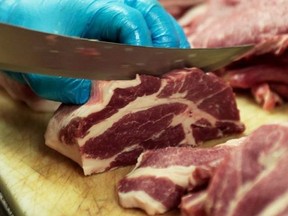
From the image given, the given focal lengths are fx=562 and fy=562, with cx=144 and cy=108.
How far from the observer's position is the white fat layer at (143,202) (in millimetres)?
1876

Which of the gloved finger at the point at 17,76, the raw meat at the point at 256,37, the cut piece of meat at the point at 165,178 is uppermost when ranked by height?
the gloved finger at the point at 17,76

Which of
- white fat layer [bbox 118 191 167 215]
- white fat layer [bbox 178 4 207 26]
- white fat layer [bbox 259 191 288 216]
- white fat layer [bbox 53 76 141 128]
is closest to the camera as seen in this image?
white fat layer [bbox 259 191 288 216]

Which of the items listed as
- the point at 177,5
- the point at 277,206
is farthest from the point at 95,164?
the point at 177,5

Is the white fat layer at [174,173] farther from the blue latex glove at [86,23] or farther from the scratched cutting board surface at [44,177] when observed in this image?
the blue latex glove at [86,23]

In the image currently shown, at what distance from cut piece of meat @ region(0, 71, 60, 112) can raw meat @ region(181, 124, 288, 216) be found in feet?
3.30

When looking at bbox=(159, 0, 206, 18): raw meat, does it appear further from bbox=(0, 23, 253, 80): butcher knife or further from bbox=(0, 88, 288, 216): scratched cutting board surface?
bbox=(0, 23, 253, 80): butcher knife

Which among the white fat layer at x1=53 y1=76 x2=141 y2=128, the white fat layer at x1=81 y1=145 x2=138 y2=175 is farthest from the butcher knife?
the white fat layer at x1=81 y1=145 x2=138 y2=175

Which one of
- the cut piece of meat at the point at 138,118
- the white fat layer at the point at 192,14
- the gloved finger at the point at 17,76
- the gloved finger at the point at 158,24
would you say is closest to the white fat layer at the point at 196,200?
the cut piece of meat at the point at 138,118

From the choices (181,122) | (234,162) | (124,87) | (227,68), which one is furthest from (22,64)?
(227,68)

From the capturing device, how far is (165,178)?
190cm

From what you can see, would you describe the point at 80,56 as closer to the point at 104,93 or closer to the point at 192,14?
the point at 104,93

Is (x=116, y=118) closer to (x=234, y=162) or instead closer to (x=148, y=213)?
(x=148, y=213)

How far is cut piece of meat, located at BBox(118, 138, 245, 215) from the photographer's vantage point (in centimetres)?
188

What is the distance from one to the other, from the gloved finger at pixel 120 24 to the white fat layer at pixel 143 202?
0.59 meters
